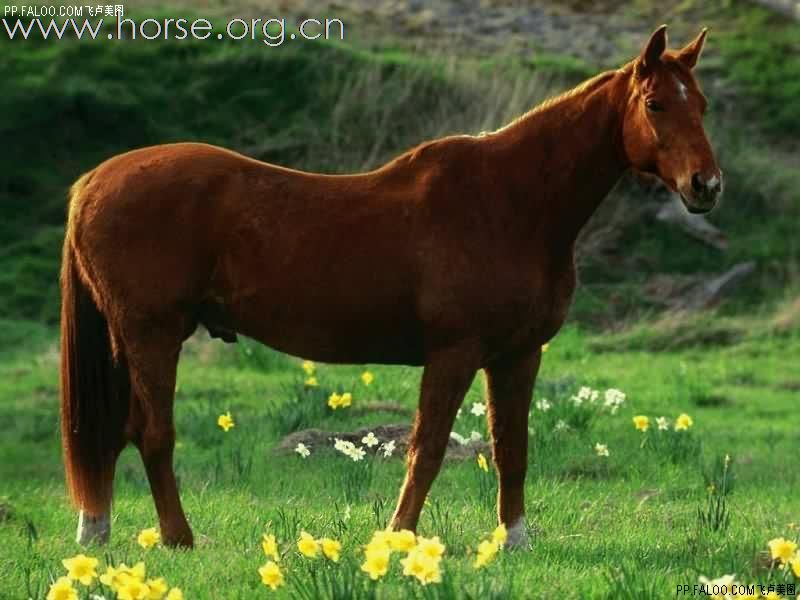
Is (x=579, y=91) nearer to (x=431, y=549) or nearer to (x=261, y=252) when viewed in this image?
(x=261, y=252)

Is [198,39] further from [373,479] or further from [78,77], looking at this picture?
[373,479]

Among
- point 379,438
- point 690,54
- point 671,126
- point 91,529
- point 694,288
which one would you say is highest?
point 690,54

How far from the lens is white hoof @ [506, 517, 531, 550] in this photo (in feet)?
21.4

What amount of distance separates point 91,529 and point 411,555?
2.51m

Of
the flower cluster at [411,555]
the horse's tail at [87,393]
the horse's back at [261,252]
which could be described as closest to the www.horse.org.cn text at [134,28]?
the horse's tail at [87,393]

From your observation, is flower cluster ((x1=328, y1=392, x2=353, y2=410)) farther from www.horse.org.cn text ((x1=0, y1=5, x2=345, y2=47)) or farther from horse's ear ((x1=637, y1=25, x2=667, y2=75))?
www.horse.org.cn text ((x1=0, y1=5, x2=345, y2=47))

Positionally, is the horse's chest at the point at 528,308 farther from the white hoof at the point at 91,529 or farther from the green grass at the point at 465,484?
the white hoof at the point at 91,529

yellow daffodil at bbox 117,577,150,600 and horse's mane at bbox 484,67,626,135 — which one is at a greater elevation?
horse's mane at bbox 484,67,626,135

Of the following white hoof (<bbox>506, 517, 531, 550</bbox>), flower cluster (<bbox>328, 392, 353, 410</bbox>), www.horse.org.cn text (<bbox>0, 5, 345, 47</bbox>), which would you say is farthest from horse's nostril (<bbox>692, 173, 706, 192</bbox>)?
www.horse.org.cn text (<bbox>0, 5, 345, 47</bbox>)

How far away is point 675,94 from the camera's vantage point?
596 cm

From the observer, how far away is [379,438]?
29.6 ft

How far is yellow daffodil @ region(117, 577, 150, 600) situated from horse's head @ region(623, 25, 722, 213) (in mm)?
2536

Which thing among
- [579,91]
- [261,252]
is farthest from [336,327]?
[579,91]

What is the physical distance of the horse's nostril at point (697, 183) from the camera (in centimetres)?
580
